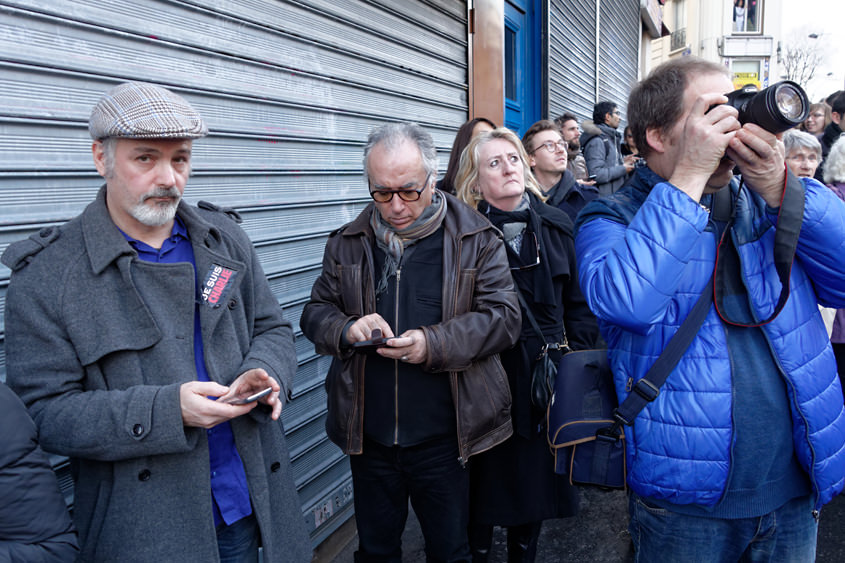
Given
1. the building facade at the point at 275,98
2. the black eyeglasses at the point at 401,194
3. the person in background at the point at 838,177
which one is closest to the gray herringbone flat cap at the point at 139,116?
the building facade at the point at 275,98

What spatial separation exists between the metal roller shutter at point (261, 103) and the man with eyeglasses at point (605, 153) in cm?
254

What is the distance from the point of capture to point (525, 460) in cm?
257

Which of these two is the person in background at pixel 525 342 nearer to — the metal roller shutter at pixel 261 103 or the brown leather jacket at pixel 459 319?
the brown leather jacket at pixel 459 319

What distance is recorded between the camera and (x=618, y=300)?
1426 millimetres

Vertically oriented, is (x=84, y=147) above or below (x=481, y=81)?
below

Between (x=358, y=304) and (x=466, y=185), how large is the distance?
1.05m

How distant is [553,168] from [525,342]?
1.94 m

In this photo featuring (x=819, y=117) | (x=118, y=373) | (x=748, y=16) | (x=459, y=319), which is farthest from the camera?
(x=748, y=16)

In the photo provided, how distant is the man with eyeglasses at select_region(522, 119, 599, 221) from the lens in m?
4.00

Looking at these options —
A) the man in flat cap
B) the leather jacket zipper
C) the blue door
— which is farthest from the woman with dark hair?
the blue door

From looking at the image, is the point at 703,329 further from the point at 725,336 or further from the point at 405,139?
the point at 405,139

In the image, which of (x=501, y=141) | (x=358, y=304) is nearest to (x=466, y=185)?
(x=501, y=141)

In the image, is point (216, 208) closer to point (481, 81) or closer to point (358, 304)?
point (358, 304)

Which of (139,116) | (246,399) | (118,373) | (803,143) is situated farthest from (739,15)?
(118,373)
